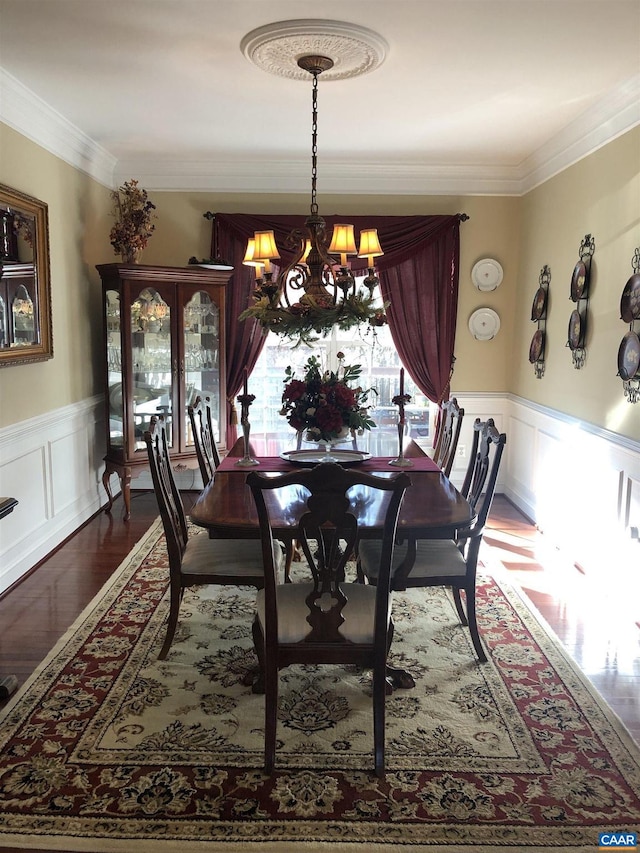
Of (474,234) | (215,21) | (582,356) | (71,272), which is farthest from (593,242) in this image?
(71,272)

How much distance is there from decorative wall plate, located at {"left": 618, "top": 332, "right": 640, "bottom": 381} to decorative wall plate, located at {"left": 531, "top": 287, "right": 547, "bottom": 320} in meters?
1.35

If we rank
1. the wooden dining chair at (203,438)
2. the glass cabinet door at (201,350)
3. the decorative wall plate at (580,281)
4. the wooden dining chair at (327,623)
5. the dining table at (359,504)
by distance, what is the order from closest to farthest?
the wooden dining chair at (327,623) → the dining table at (359,504) → the wooden dining chair at (203,438) → the decorative wall plate at (580,281) → the glass cabinet door at (201,350)

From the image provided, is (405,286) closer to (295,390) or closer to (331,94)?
(331,94)

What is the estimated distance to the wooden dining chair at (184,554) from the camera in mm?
2766

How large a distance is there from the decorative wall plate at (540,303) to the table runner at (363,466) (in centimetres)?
197

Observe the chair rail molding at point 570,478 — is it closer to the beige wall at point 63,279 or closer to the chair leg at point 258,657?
the chair leg at point 258,657

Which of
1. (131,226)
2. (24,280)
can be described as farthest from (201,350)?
(24,280)

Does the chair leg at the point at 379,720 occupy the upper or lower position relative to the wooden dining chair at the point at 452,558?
lower

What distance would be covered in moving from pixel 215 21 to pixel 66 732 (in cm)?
282

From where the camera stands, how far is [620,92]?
361cm

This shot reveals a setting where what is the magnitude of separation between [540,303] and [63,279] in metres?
3.29

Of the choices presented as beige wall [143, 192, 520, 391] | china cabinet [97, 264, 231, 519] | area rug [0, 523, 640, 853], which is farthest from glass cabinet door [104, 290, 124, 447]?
area rug [0, 523, 640, 853]

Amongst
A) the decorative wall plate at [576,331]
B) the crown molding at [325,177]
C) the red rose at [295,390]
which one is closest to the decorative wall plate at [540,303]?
the decorative wall plate at [576,331]

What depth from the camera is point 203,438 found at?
3709mm
